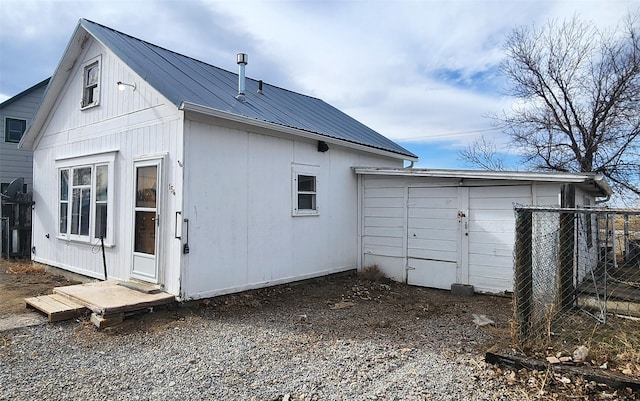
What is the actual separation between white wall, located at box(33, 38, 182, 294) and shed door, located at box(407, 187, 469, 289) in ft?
15.3

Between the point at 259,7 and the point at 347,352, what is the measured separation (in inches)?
264

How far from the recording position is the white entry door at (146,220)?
20.0ft

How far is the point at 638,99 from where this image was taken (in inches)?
503

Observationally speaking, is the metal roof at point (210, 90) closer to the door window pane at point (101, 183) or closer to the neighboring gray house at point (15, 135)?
the door window pane at point (101, 183)

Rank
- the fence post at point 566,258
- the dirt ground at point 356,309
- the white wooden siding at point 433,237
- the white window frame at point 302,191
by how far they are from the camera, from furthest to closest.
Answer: the white wooden siding at point 433,237
the white window frame at point 302,191
the fence post at point 566,258
the dirt ground at point 356,309

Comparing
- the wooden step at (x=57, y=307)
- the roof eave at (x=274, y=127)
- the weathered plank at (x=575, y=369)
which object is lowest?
the wooden step at (x=57, y=307)

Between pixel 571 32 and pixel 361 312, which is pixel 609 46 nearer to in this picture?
pixel 571 32

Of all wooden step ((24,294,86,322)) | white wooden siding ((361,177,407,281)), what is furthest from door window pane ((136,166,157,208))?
white wooden siding ((361,177,407,281))

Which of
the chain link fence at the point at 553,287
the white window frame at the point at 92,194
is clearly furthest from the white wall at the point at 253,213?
the chain link fence at the point at 553,287

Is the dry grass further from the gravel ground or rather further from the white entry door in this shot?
the white entry door

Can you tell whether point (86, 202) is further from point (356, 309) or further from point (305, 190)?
point (356, 309)

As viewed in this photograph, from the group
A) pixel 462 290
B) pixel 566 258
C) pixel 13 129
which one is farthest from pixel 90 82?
pixel 13 129

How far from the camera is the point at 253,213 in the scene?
6699mm

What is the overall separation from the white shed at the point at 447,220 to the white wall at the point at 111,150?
434cm
